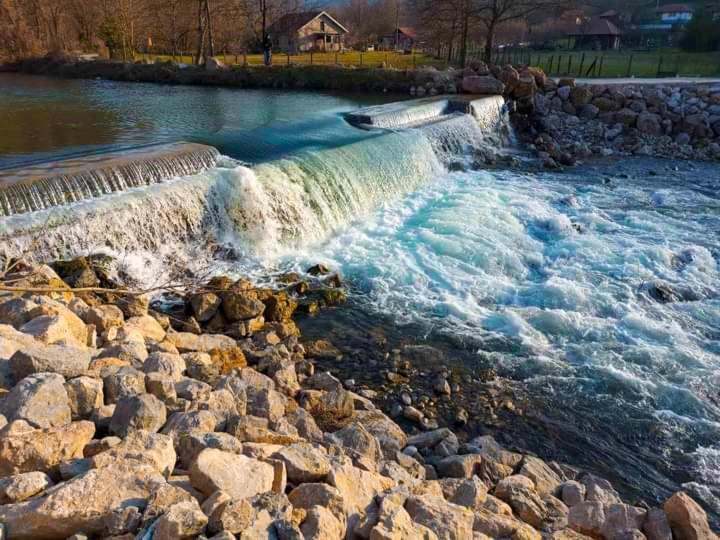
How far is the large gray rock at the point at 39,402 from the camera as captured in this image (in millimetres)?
3512

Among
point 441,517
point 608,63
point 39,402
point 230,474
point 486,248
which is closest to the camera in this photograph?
point 230,474

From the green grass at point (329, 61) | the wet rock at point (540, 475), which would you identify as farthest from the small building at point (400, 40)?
the wet rock at point (540, 475)

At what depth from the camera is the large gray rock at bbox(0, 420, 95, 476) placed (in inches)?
122

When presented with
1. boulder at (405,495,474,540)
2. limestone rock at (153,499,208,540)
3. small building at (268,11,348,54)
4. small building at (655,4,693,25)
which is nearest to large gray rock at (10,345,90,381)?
limestone rock at (153,499,208,540)

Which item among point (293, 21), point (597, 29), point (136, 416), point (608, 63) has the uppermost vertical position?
point (293, 21)

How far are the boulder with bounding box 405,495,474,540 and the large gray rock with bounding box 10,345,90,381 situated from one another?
253 cm

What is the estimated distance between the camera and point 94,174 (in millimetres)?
8469

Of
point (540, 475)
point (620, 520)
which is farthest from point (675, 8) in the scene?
point (620, 520)

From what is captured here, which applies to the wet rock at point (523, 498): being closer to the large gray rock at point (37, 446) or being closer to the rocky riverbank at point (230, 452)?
the rocky riverbank at point (230, 452)

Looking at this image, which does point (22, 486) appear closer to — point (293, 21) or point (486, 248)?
point (486, 248)

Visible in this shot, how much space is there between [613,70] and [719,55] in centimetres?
944

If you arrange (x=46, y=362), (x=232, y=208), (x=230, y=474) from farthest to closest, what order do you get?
1. (x=232, y=208)
2. (x=46, y=362)
3. (x=230, y=474)

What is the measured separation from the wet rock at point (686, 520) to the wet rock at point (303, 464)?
2610 mm

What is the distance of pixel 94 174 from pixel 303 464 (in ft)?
21.9
